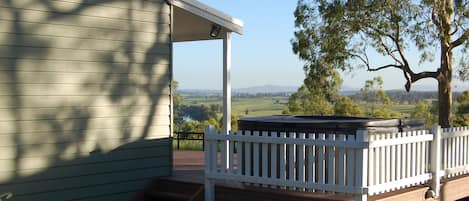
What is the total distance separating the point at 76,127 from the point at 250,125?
7.11 feet

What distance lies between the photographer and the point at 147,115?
7.95m

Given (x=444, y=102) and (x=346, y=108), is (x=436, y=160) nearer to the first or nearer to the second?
(x=444, y=102)

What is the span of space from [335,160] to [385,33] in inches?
328

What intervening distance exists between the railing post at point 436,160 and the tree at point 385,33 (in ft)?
21.4

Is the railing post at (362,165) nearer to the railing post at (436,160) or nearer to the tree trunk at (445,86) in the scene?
the railing post at (436,160)

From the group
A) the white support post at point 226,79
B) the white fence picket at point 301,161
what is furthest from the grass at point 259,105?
the white fence picket at point 301,161

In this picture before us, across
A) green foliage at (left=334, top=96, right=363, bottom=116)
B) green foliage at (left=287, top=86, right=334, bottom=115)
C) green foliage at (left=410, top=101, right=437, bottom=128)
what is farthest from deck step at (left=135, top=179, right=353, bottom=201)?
green foliage at (left=410, top=101, right=437, bottom=128)

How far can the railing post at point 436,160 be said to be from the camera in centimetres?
699

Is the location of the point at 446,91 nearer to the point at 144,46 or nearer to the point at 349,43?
the point at 349,43

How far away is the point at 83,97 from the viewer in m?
7.24

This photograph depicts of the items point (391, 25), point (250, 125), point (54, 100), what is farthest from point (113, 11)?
point (391, 25)

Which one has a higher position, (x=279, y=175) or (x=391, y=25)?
(x=391, y=25)

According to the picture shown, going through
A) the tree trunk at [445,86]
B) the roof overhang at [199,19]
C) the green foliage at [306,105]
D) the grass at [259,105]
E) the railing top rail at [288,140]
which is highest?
the roof overhang at [199,19]

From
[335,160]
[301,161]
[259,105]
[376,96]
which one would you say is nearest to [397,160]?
[335,160]
